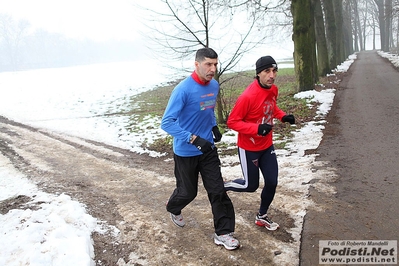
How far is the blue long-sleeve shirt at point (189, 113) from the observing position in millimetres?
3609

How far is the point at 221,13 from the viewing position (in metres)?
9.59

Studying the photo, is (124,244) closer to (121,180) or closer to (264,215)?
(264,215)

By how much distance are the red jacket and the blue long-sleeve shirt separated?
0.95 ft

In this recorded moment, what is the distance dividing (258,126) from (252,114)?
0.28 meters

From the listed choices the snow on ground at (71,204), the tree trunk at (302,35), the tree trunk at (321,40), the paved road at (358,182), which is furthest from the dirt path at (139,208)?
the tree trunk at (321,40)

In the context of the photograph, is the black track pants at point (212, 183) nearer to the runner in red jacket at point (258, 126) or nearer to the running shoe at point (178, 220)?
the runner in red jacket at point (258, 126)

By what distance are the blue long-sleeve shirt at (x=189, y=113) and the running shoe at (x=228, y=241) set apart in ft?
3.17

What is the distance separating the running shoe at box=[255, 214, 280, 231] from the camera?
4.13 metres

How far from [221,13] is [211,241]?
23.6ft

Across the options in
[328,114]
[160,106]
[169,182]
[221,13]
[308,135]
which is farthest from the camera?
[160,106]

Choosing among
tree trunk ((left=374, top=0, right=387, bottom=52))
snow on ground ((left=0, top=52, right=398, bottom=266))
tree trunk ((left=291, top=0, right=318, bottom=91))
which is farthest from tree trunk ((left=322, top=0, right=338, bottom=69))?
tree trunk ((left=374, top=0, right=387, bottom=52))

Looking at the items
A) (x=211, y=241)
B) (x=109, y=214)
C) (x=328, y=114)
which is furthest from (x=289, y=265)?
(x=328, y=114)

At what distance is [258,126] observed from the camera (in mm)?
3740

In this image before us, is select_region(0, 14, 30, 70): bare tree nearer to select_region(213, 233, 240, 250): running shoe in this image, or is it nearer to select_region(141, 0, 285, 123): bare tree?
select_region(141, 0, 285, 123): bare tree
